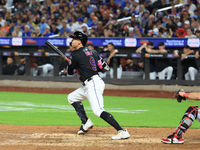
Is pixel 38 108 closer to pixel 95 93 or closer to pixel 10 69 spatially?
pixel 95 93

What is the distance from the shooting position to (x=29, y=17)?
20375 millimetres

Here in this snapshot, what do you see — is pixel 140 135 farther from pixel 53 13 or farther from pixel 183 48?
pixel 53 13

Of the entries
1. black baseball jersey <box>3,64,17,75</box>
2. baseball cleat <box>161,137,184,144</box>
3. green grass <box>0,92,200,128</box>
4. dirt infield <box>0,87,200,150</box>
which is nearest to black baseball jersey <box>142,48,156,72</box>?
green grass <box>0,92,200,128</box>

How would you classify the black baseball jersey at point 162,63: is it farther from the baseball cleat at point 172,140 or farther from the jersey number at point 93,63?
the baseball cleat at point 172,140

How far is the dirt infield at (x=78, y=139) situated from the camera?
18.8 ft

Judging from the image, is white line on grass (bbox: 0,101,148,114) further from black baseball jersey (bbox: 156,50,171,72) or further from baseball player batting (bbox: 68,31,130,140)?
black baseball jersey (bbox: 156,50,171,72)

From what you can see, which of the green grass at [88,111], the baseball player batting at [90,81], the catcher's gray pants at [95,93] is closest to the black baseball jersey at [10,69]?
the green grass at [88,111]

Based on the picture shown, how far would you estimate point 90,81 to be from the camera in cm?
643

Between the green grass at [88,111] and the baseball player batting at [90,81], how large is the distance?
1739 millimetres

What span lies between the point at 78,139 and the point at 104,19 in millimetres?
12149

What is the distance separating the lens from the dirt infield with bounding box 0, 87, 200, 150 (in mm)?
5730

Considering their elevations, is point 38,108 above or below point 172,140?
below

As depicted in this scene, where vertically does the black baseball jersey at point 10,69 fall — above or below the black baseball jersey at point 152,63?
below

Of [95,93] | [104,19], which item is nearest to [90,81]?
[95,93]
